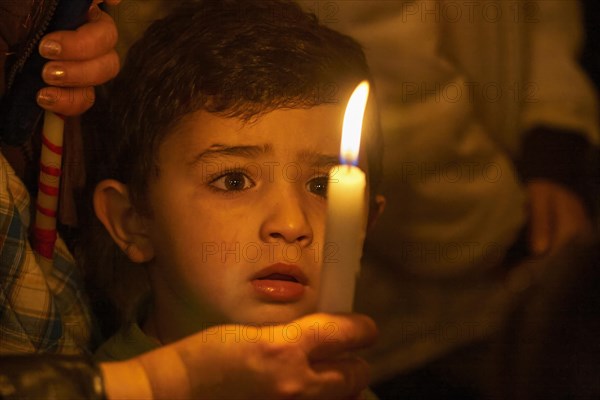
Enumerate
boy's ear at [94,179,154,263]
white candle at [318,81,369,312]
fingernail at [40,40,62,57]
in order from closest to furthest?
white candle at [318,81,369,312], fingernail at [40,40,62,57], boy's ear at [94,179,154,263]

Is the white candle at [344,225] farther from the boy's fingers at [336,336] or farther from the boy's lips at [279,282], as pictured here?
the boy's lips at [279,282]

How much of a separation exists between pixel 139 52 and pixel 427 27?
13.3 inches

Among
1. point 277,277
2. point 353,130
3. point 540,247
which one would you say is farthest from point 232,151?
point 540,247

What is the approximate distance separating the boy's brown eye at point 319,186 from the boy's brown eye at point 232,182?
0.20ft

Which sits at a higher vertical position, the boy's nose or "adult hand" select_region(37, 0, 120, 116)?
"adult hand" select_region(37, 0, 120, 116)

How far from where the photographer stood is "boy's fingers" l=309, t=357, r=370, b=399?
621mm

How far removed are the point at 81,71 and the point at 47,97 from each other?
0.04 metres

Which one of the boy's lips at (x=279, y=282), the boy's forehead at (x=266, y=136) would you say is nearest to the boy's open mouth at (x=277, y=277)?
the boy's lips at (x=279, y=282)

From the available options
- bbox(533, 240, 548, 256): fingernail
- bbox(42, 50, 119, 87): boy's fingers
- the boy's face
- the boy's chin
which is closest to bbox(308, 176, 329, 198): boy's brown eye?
the boy's face

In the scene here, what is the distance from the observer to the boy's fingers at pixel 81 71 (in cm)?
75

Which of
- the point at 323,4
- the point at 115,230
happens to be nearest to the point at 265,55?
the point at 323,4

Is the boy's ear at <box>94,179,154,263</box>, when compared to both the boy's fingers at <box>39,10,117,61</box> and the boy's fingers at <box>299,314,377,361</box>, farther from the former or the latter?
the boy's fingers at <box>299,314,377,361</box>

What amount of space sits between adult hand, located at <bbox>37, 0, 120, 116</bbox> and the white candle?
1.00 feet

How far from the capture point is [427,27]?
94 centimetres
